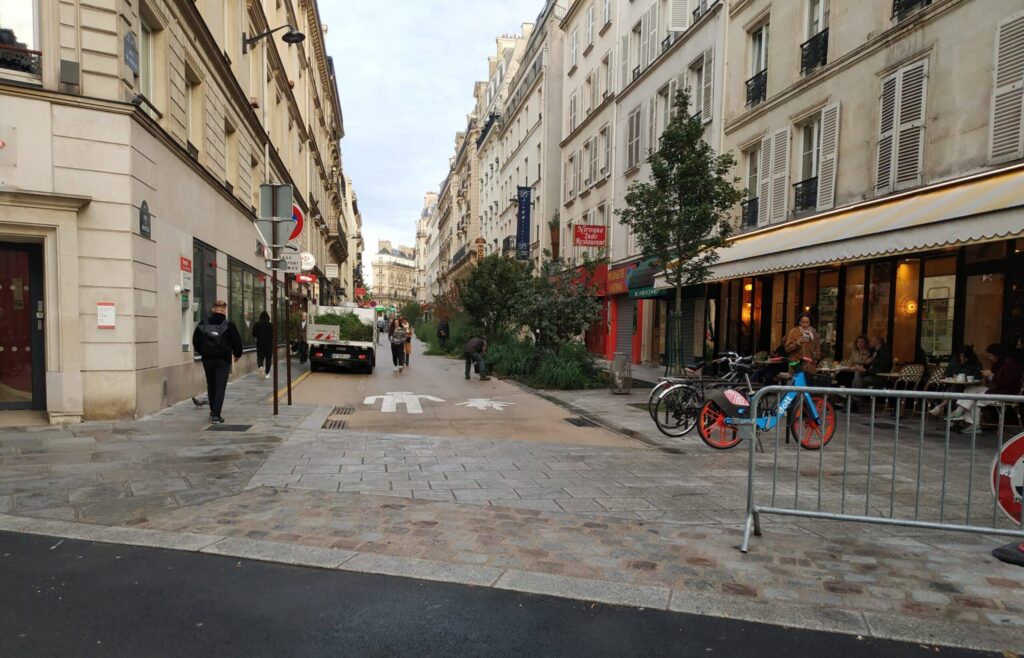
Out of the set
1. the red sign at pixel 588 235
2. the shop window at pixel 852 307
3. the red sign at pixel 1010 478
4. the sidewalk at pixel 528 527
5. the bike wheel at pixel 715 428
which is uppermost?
the red sign at pixel 588 235

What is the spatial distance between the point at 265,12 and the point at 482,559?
19.8 m

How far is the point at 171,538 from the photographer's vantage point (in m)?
3.93

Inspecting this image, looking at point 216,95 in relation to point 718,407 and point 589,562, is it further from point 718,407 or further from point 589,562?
point 589,562

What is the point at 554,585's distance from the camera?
3340 millimetres

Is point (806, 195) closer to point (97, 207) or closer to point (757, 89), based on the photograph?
point (757, 89)

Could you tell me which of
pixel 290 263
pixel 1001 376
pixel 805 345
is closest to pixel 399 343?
pixel 290 263

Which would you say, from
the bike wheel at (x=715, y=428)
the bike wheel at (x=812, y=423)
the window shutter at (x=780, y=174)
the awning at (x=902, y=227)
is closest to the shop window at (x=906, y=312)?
the awning at (x=902, y=227)

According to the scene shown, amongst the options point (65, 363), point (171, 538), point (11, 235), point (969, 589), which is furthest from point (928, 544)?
point (11, 235)

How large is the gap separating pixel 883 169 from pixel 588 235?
9.63m

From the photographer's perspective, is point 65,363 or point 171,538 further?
point 65,363

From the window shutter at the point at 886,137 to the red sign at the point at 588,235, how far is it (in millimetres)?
9074

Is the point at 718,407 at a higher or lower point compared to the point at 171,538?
higher

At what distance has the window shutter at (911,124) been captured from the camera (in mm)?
10234

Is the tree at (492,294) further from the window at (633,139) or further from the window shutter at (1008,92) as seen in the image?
the window shutter at (1008,92)
